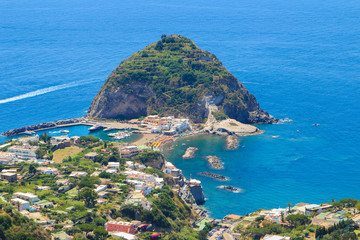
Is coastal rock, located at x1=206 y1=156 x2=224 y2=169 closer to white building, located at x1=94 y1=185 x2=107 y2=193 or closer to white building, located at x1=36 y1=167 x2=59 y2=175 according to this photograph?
white building, located at x1=36 y1=167 x2=59 y2=175

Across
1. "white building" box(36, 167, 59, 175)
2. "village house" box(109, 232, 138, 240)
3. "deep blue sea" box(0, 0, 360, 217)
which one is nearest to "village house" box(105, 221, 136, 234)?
"village house" box(109, 232, 138, 240)

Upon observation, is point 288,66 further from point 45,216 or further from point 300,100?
point 45,216

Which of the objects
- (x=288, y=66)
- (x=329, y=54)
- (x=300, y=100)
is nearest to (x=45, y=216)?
(x=300, y=100)

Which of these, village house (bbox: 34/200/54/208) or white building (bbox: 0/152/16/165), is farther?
white building (bbox: 0/152/16/165)

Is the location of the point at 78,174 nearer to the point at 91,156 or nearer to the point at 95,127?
the point at 91,156

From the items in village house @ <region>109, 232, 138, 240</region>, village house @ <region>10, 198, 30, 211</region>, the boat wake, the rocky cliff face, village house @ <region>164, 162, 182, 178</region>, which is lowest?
village house @ <region>10, 198, 30, 211</region>

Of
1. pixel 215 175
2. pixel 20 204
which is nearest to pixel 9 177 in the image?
pixel 20 204
